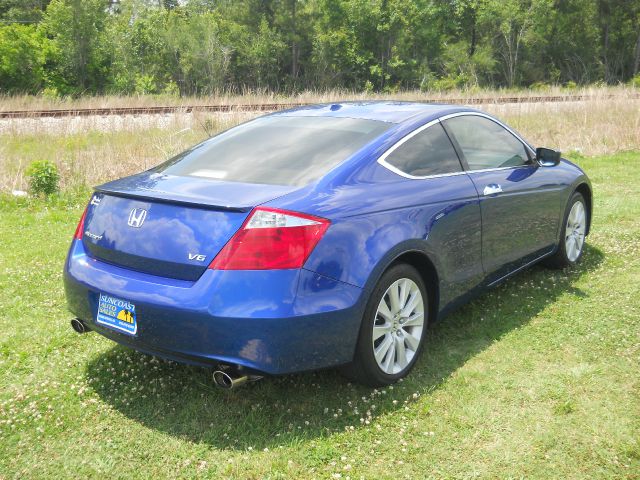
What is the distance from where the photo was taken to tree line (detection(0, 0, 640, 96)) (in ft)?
119

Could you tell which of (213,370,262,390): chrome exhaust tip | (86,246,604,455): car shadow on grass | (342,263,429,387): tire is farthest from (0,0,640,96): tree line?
(213,370,262,390): chrome exhaust tip

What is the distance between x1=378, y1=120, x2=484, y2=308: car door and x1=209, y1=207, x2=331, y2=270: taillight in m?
0.88

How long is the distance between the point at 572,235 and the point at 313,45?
4110cm

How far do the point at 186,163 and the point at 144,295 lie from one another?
1.12 meters

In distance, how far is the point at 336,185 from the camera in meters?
3.29

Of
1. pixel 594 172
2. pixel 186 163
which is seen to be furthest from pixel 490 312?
pixel 594 172

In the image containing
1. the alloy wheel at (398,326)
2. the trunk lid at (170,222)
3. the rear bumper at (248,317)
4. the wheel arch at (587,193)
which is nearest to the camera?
the rear bumper at (248,317)

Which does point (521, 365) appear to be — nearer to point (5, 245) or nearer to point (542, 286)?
point (542, 286)

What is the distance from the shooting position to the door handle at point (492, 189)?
4.24 metres

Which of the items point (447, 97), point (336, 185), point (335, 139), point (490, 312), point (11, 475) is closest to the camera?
point (11, 475)

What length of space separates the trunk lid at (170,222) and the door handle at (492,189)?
1.66 m

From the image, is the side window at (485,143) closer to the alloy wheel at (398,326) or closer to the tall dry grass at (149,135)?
the alloy wheel at (398,326)

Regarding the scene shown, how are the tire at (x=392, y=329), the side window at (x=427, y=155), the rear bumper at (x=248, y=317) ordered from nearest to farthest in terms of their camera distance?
the rear bumper at (x=248, y=317), the tire at (x=392, y=329), the side window at (x=427, y=155)

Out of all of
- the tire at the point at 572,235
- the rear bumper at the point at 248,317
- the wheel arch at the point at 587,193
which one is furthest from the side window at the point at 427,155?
the wheel arch at the point at 587,193
